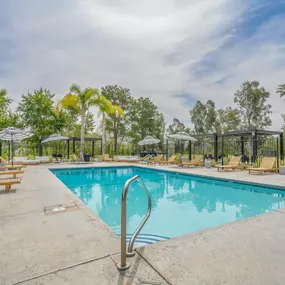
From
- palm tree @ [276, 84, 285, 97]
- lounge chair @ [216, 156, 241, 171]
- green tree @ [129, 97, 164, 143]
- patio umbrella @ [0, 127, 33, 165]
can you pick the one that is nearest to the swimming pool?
lounge chair @ [216, 156, 241, 171]

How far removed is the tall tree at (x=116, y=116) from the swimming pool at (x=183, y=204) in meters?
16.4

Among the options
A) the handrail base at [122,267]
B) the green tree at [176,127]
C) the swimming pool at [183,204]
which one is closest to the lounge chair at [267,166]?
the swimming pool at [183,204]

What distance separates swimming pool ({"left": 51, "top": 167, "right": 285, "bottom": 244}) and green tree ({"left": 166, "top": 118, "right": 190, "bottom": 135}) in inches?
824

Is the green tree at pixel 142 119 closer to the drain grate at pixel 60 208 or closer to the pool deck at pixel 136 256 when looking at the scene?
the drain grate at pixel 60 208

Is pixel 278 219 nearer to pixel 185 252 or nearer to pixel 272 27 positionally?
pixel 185 252

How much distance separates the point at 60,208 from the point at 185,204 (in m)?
3.71

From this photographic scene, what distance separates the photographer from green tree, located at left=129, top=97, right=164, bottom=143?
25516 mm

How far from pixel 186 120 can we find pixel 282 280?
98.9 ft

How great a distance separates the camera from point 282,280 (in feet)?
6.38

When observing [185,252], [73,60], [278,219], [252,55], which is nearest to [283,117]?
[252,55]

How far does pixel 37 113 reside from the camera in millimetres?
19797

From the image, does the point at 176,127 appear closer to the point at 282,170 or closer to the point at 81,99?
the point at 81,99

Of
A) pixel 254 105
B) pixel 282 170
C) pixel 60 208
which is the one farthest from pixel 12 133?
pixel 254 105

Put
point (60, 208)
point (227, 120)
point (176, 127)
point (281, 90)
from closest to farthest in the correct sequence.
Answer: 1. point (60, 208)
2. point (281, 90)
3. point (227, 120)
4. point (176, 127)
